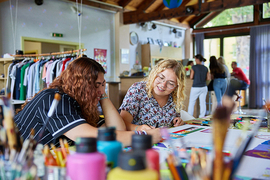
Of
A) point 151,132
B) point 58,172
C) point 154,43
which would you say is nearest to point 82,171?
point 58,172

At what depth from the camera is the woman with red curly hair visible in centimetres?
117

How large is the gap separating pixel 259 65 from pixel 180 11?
3.03m

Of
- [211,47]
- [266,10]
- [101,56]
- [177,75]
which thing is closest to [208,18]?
[211,47]

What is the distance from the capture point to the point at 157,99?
2.08 metres

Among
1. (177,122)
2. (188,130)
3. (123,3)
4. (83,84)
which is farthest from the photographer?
(123,3)

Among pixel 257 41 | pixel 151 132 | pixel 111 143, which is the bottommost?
pixel 151 132

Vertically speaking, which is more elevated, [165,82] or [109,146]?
[165,82]

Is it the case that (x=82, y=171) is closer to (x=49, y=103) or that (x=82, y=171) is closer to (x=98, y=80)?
(x=49, y=103)

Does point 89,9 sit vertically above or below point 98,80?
above

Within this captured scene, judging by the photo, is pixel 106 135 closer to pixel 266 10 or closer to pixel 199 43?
pixel 266 10

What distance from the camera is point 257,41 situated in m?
7.96

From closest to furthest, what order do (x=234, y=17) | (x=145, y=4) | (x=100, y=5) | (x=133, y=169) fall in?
(x=133, y=169)
(x=100, y=5)
(x=145, y=4)
(x=234, y=17)

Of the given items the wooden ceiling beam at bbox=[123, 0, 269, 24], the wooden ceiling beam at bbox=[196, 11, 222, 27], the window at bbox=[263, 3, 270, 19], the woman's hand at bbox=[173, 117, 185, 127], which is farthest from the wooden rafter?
the woman's hand at bbox=[173, 117, 185, 127]

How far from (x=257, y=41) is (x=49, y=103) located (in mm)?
8012
